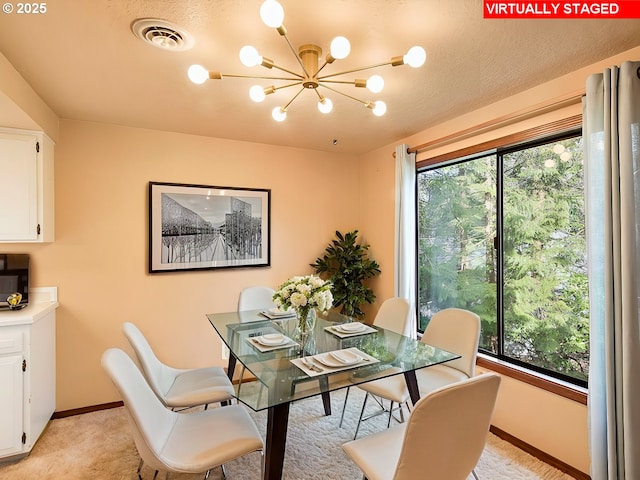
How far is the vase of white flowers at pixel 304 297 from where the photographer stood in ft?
7.42

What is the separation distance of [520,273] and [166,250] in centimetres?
307

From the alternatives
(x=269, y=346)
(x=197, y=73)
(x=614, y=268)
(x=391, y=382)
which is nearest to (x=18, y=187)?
(x=197, y=73)

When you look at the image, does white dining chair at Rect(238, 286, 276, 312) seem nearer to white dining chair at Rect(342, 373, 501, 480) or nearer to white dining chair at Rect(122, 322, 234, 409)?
white dining chair at Rect(122, 322, 234, 409)

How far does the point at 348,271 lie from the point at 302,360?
1.96 metres

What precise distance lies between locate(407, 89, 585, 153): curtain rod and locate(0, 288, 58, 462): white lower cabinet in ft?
11.2

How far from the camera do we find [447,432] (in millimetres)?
1278

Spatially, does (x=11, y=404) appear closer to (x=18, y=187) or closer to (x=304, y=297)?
(x=18, y=187)

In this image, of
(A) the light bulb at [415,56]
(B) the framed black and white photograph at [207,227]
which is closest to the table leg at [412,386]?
(A) the light bulb at [415,56]

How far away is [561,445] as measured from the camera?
2.19m

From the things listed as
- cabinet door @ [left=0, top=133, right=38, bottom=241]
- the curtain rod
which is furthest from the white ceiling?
cabinet door @ [left=0, top=133, right=38, bottom=241]

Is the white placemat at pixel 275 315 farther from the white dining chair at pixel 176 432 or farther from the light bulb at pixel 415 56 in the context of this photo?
the light bulb at pixel 415 56

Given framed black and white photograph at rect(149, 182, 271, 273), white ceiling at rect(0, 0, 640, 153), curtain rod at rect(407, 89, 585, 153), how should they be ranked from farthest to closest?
framed black and white photograph at rect(149, 182, 271, 273) < curtain rod at rect(407, 89, 585, 153) < white ceiling at rect(0, 0, 640, 153)

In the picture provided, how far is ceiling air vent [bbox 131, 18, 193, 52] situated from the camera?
1.62m

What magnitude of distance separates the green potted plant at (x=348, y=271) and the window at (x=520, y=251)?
771mm
